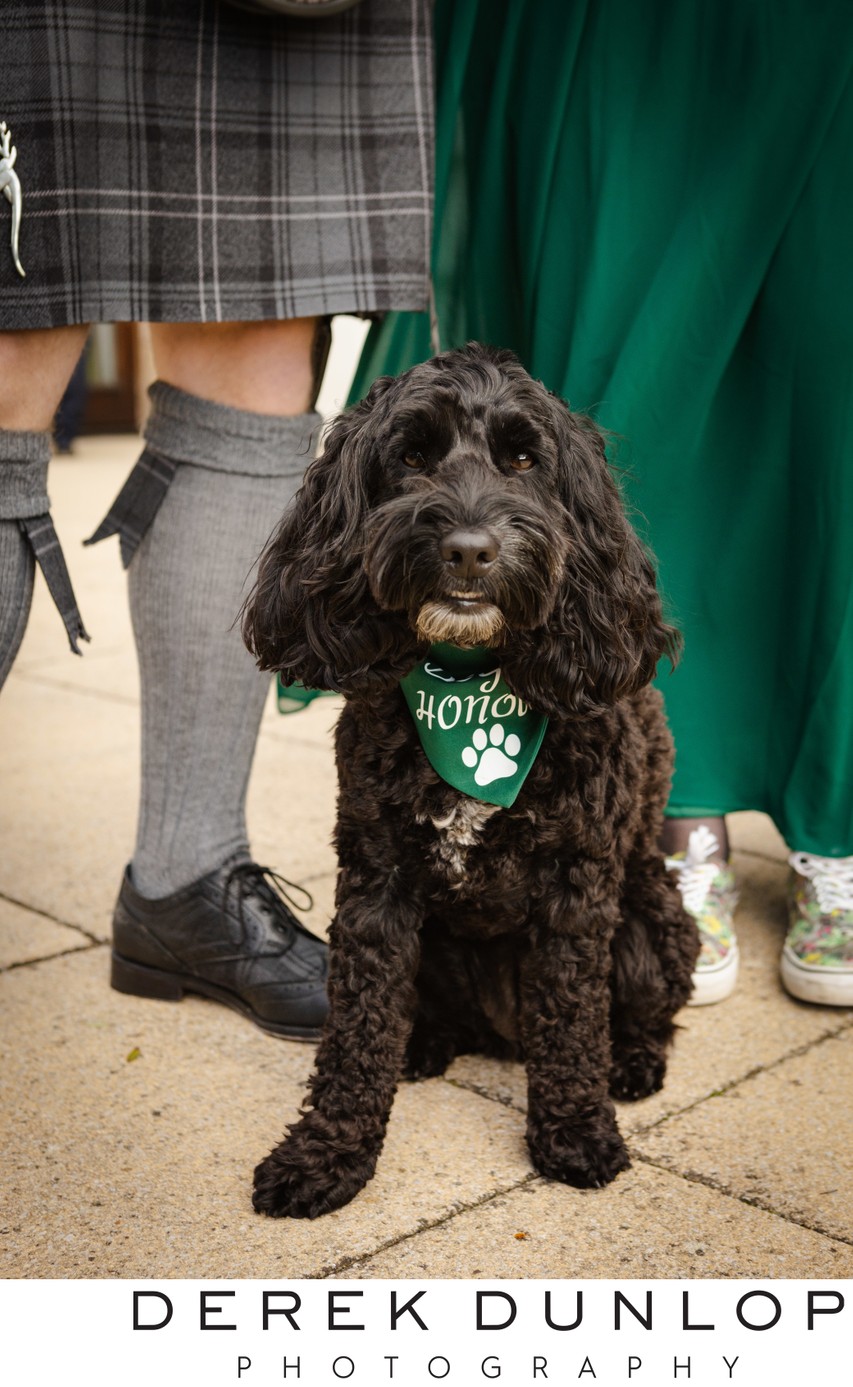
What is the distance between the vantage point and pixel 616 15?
95.3 inches

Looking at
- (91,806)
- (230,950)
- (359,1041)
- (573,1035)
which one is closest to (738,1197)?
(573,1035)

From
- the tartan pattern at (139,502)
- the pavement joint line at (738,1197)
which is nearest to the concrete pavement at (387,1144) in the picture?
the pavement joint line at (738,1197)

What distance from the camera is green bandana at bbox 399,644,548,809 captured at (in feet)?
6.18

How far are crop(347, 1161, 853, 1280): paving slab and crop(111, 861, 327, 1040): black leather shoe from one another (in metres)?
0.60

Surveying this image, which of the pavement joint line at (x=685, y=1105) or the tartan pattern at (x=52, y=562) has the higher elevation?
the tartan pattern at (x=52, y=562)

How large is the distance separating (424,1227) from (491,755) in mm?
628

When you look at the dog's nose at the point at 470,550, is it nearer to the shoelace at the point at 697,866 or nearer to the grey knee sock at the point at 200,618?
the grey knee sock at the point at 200,618

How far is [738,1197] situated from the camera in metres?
1.96

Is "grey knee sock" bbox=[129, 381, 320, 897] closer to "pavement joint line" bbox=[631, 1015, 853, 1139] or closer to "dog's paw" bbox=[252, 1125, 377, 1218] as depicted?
"dog's paw" bbox=[252, 1125, 377, 1218]

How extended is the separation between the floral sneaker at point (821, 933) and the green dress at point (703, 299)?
49 mm

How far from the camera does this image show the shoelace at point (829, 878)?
2.62 metres

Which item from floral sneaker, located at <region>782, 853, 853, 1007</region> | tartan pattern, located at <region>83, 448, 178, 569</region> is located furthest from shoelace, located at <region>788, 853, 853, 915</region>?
tartan pattern, located at <region>83, 448, 178, 569</region>

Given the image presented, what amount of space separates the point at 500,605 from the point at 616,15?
4.18 feet

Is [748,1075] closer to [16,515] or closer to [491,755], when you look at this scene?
[491,755]
